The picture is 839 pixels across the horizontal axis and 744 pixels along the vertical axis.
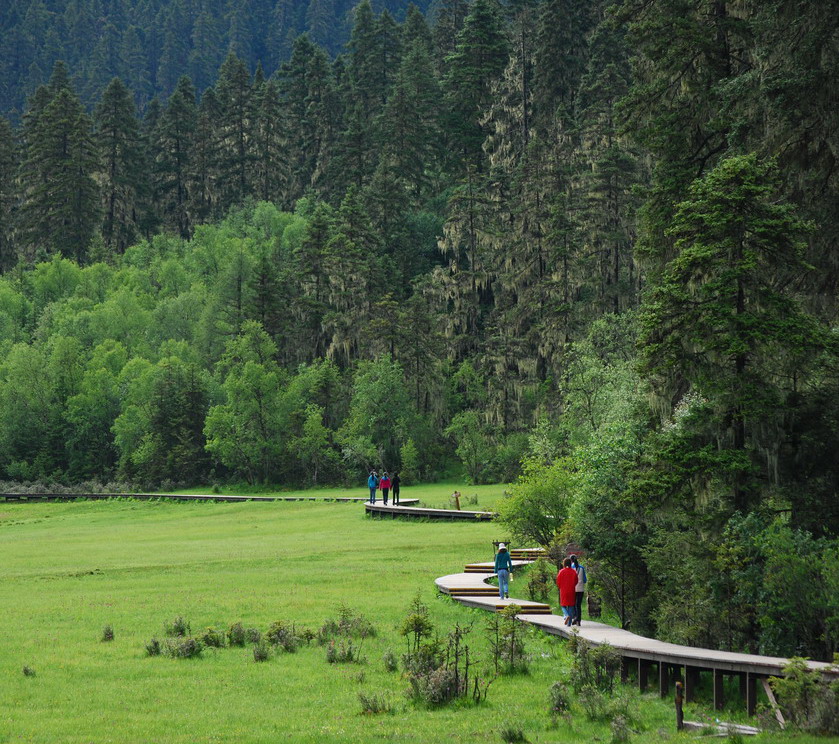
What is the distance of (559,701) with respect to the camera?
53.0ft

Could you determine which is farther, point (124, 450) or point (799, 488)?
point (124, 450)

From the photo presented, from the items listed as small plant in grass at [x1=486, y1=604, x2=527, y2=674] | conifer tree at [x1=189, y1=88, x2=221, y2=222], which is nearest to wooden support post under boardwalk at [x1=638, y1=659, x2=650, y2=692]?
small plant in grass at [x1=486, y1=604, x2=527, y2=674]

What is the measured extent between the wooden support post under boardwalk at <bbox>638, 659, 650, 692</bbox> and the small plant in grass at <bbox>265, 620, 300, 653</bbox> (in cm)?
768

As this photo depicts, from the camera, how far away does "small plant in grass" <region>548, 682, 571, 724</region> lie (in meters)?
15.9

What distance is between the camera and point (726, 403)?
19.3 meters

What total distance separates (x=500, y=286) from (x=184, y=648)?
2549 inches

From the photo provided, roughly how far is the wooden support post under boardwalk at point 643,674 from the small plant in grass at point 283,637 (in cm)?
768

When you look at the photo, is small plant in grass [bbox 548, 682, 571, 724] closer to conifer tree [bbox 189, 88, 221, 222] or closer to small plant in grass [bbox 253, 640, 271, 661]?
small plant in grass [bbox 253, 640, 271, 661]

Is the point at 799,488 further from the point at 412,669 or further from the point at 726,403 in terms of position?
the point at 412,669

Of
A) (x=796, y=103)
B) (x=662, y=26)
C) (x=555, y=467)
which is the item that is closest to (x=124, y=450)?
(x=555, y=467)

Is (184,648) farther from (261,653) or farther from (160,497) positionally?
(160,497)

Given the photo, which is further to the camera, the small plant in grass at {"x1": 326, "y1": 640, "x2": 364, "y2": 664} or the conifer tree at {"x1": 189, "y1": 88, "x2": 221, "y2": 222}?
the conifer tree at {"x1": 189, "y1": 88, "x2": 221, "y2": 222}

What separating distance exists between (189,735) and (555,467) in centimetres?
2092

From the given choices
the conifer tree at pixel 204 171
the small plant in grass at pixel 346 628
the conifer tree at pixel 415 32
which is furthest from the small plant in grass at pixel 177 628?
the conifer tree at pixel 415 32
